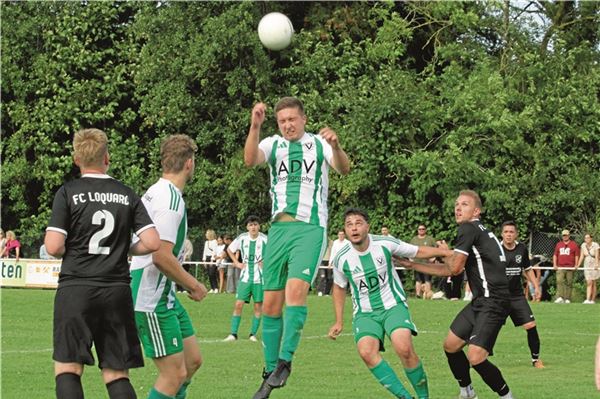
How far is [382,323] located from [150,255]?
11.9 ft

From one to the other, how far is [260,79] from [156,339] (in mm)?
31013

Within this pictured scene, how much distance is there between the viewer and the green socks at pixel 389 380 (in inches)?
450

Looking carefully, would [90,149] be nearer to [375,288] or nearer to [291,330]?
[291,330]

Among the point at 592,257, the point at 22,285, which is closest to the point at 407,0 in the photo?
the point at 592,257

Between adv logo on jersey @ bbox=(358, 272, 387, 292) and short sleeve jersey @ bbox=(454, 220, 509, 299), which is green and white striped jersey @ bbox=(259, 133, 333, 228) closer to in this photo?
adv logo on jersey @ bbox=(358, 272, 387, 292)

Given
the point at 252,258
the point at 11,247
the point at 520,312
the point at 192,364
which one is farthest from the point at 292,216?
the point at 11,247

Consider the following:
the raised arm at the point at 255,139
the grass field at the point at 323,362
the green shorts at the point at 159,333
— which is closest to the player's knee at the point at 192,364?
the green shorts at the point at 159,333

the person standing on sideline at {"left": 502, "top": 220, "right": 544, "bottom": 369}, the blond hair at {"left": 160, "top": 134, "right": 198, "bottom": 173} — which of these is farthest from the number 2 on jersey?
the person standing on sideline at {"left": 502, "top": 220, "right": 544, "bottom": 369}

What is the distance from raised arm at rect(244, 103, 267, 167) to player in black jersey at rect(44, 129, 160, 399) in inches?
78.1

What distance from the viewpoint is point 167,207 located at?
361 inches

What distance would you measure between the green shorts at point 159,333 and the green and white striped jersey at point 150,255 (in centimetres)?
6

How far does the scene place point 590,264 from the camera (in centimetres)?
3175

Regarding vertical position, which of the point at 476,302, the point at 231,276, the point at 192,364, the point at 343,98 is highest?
the point at 343,98

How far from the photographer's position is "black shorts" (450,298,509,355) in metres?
13.1
